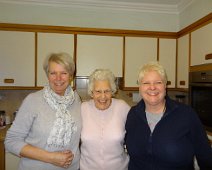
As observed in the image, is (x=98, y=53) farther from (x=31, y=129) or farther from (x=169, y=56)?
(x=31, y=129)

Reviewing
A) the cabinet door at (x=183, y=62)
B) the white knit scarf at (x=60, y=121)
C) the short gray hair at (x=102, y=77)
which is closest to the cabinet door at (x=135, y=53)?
→ the cabinet door at (x=183, y=62)

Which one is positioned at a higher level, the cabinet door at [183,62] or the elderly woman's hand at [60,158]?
the cabinet door at [183,62]

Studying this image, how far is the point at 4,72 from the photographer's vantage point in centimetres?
A: 249

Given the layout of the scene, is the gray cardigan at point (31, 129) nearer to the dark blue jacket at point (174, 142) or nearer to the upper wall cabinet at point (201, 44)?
the dark blue jacket at point (174, 142)

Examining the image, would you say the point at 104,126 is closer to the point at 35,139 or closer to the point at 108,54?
the point at 35,139

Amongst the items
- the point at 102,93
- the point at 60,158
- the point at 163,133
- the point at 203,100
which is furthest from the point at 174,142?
the point at 203,100

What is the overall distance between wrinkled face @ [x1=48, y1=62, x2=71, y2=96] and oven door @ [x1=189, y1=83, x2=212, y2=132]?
1.30 metres

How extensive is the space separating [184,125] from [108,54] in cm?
159

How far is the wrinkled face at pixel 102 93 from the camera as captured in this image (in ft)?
4.82

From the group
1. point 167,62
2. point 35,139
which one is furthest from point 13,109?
point 167,62

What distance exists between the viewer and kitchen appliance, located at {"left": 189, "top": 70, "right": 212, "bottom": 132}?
203cm

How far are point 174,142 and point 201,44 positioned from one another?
132 cm

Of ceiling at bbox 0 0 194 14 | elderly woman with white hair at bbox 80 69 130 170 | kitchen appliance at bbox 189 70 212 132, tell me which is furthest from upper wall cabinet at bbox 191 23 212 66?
elderly woman with white hair at bbox 80 69 130 170

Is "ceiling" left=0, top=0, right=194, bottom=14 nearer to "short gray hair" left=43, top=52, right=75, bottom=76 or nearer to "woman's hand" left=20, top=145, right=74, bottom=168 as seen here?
"short gray hair" left=43, top=52, right=75, bottom=76
